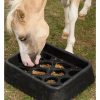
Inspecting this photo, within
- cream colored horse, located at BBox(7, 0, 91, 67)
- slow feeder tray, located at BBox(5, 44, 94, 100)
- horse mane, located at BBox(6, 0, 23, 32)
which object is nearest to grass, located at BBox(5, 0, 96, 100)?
slow feeder tray, located at BBox(5, 44, 94, 100)

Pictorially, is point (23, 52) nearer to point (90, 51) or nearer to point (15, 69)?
point (15, 69)

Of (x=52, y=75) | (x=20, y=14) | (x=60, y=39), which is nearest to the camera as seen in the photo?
(x=20, y=14)

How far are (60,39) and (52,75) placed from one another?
856 millimetres

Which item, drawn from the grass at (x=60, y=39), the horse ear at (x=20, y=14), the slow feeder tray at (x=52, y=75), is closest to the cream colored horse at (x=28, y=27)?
the horse ear at (x=20, y=14)

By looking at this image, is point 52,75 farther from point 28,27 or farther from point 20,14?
point 20,14

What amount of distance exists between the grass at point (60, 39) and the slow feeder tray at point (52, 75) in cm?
6

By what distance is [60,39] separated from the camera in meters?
4.46

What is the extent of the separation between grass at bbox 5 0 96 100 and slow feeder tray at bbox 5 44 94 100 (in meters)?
0.06

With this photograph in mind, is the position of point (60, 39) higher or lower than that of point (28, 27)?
lower

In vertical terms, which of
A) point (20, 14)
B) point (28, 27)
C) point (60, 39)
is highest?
point (20, 14)

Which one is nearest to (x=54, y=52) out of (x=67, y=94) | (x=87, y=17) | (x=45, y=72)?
(x=45, y=72)

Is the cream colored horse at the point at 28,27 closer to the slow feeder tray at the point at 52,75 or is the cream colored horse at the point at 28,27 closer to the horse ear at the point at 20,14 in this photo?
the horse ear at the point at 20,14

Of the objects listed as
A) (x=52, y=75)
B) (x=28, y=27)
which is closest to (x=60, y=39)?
(x=52, y=75)

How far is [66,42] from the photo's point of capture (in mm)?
4383
